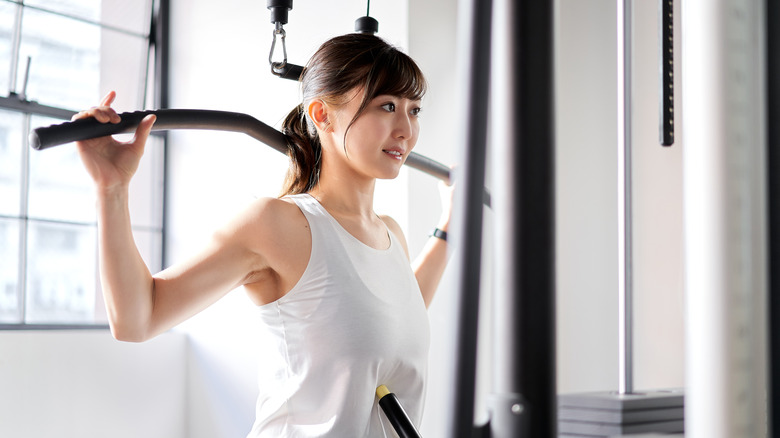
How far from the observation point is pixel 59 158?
369cm

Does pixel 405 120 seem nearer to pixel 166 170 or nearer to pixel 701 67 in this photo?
pixel 701 67

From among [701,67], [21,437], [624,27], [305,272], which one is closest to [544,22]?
[701,67]

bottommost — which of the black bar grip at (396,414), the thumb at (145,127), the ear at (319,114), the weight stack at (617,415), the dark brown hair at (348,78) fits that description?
the black bar grip at (396,414)

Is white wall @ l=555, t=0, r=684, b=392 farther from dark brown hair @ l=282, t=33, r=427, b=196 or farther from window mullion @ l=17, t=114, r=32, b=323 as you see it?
window mullion @ l=17, t=114, r=32, b=323

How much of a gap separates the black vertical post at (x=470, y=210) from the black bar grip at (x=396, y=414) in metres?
0.72

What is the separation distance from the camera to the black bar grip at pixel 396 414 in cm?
106

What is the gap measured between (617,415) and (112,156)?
0.57 meters

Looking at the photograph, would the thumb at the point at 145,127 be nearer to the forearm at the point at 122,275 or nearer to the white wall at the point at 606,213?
→ the forearm at the point at 122,275

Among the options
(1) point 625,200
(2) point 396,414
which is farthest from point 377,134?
(1) point 625,200

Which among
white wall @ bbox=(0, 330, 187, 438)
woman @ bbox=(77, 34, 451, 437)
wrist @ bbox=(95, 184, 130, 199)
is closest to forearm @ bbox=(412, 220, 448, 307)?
woman @ bbox=(77, 34, 451, 437)

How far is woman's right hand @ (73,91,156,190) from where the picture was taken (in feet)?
2.62

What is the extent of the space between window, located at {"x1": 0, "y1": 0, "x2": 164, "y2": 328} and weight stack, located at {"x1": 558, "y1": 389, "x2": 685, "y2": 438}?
133 inches

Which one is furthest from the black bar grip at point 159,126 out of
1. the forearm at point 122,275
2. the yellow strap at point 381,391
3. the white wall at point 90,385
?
the white wall at point 90,385

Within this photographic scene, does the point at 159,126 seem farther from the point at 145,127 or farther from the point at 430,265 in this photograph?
the point at 430,265
